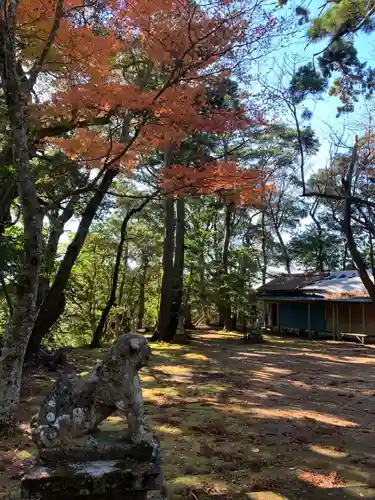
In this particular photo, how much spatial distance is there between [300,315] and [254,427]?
17110mm

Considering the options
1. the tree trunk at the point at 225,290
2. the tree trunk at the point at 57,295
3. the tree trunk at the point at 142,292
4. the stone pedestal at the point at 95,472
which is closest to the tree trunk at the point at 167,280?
the tree trunk at the point at 225,290

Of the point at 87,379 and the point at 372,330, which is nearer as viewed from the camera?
the point at 87,379

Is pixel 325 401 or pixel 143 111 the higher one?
pixel 143 111

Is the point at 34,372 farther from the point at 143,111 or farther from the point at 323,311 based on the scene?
the point at 323,311

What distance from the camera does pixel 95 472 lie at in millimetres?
2113

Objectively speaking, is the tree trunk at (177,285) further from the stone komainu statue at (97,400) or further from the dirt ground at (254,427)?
the stone komainu statue at (97,400)

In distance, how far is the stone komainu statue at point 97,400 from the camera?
7.47 ft

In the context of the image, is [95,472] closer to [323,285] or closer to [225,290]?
[225,290]

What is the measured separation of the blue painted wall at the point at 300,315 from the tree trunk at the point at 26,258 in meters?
17.9

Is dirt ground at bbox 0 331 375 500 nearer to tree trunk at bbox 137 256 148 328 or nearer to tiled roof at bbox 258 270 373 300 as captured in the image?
tiled roof at bbox 258 270 373 300

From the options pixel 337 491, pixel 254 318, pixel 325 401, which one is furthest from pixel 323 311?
pixel 337 491

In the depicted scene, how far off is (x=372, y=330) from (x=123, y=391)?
18170 millimetres

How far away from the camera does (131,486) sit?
2.13 meters

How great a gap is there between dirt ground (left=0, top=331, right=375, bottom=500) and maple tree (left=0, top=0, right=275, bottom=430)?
6.85 ft
